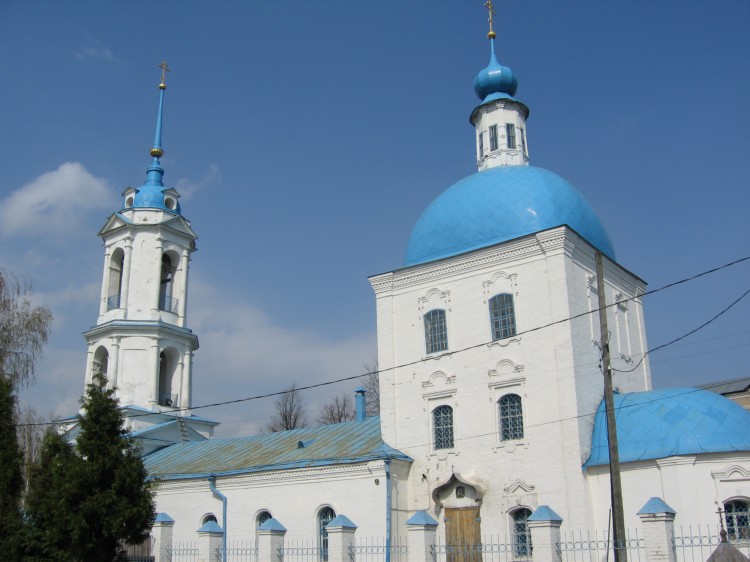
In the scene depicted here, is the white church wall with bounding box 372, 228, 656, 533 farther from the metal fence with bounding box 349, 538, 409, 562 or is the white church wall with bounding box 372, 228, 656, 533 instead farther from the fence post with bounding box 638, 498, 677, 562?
the fence post with bounding box 638, 498, 677, 562

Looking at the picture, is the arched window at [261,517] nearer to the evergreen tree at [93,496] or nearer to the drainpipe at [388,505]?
A: the drainpipe at [388,505]

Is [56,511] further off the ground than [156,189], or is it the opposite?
[156,189]

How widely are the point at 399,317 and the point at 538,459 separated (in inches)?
195

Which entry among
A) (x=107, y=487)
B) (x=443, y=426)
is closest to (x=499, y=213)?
(x=443, y=426)

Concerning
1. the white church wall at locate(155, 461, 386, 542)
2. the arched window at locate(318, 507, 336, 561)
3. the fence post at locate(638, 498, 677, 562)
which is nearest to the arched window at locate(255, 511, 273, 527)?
the white church wall at locate(155, 461, 386, 542)

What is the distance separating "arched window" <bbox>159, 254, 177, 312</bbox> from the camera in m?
27.4

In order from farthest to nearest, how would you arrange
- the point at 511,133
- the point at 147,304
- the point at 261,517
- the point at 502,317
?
the point at 147,304, the point at 511,133, the point at 261,517, the point at 502,317

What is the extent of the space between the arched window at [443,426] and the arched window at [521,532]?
2157mm

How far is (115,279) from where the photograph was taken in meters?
27.9

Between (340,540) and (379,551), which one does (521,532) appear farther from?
(340,540)

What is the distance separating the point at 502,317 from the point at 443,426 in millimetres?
2804

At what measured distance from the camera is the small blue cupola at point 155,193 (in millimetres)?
27938

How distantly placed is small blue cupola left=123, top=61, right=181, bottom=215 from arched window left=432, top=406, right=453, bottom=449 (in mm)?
14410

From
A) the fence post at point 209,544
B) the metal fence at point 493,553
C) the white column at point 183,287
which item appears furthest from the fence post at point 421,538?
the white column at point 183,287
